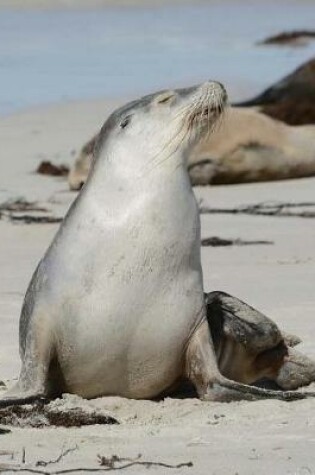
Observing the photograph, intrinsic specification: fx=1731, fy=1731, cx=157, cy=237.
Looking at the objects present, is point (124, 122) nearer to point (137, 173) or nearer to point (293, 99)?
point (137, 173)

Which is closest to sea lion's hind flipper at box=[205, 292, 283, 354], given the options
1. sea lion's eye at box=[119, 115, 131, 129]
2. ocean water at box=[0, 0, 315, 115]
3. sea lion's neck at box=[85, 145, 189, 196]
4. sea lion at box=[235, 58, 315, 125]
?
sea lion's neck at box=[85, 145, 189, 196]

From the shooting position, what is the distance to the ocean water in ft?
62.8

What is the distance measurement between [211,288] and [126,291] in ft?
9.05

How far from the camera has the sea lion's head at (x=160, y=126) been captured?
5.43 m

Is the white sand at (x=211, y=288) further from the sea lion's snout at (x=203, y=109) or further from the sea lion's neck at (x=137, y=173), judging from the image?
the sea lion's snout at (x=203, y=109)

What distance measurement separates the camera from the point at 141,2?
1321 inches

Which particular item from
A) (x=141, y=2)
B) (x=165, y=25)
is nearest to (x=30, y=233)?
(x=165, y=25)

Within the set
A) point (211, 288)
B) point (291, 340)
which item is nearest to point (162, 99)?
point (291, 340)

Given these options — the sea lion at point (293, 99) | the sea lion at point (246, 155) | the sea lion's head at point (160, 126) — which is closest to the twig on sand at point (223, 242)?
the sea lion at point (246, 155)

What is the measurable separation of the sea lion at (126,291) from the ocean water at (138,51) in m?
11.6

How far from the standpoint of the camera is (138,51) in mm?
23578

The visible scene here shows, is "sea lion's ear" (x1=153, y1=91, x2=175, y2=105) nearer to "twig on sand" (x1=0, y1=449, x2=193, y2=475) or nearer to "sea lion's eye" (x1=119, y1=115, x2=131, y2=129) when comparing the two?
"sea lion's eye" (x1=119, y1=115, x2=131, y2=129)

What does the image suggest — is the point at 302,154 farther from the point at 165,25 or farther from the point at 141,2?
the point at 141,2

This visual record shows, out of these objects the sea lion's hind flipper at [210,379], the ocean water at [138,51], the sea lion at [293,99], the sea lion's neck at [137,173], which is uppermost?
the sea lion's neck at [137,173]
